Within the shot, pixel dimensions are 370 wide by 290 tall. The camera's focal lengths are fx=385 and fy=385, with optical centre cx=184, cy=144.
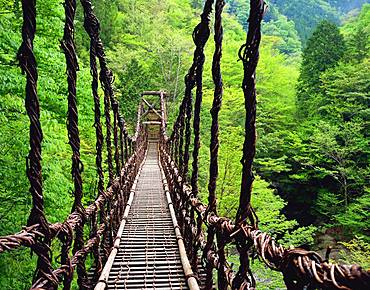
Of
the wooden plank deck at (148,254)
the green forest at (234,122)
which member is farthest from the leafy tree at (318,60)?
the wooden plank deck at (148,254)

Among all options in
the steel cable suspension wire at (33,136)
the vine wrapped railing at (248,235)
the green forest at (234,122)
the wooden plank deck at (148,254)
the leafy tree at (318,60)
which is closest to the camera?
the vine wrapped railing at (248,235)

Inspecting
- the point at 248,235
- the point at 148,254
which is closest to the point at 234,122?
the point at 148,254

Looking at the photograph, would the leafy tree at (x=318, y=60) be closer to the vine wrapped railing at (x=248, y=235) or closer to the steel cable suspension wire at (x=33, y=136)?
the vine wrapped railing at (x=248, y=235)

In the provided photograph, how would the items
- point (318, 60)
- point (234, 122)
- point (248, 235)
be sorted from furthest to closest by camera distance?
point (318, 60) → point (234, 122) → point (248, 235)

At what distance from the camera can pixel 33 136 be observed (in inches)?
52.2

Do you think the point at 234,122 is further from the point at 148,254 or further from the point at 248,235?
the point at 248,235

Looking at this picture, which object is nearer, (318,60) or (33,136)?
(33,136)

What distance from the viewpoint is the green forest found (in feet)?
14.9

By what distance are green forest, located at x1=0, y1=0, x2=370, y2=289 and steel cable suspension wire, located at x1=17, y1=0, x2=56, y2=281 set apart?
1653 millimetres

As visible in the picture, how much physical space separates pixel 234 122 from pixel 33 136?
12.2 m

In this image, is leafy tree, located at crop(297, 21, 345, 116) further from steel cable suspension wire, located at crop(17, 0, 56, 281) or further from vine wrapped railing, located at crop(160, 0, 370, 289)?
steel cable suspension wire, located at crop(17, 0, 56, 281)

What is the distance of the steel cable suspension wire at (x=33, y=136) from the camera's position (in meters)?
1.31

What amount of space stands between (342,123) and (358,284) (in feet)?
41.7

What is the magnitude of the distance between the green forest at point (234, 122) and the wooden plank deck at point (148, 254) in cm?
97
